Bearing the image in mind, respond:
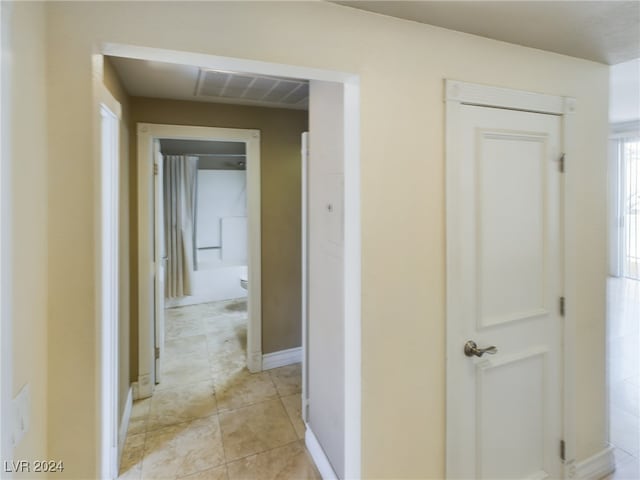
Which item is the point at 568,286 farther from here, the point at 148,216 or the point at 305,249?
the point at 148,216

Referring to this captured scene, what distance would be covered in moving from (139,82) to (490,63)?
219 centimetres

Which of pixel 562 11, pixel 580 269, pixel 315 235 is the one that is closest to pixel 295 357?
pixel 315 235

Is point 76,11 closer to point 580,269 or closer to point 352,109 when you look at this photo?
point 352,109

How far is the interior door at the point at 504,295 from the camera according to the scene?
1.57m

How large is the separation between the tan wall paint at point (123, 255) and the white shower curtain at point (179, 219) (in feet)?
7.93

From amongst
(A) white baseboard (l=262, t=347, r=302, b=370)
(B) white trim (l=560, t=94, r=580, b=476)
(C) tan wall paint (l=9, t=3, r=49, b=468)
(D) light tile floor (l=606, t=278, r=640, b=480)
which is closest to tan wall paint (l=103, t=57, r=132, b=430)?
(A) white baseboard (l=262, t=347, r=302, b=370)

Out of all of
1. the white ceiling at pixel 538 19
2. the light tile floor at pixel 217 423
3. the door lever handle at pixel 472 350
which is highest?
the white ceiling at pixel 538 19

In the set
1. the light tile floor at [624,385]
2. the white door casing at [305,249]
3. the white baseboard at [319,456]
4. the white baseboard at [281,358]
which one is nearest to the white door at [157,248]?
the white baseboard at [281,358]

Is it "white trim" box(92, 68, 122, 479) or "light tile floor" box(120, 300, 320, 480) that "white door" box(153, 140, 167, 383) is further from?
"white trim" box(92, 68, 122, 479)

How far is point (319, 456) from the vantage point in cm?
209

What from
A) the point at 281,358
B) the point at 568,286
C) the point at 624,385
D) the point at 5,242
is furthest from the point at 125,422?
the point at 624,385

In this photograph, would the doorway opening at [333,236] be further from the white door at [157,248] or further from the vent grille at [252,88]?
Answer: the vent grille at [252,88]

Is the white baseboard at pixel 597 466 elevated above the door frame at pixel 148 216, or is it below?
below

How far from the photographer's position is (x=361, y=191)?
1.39m
